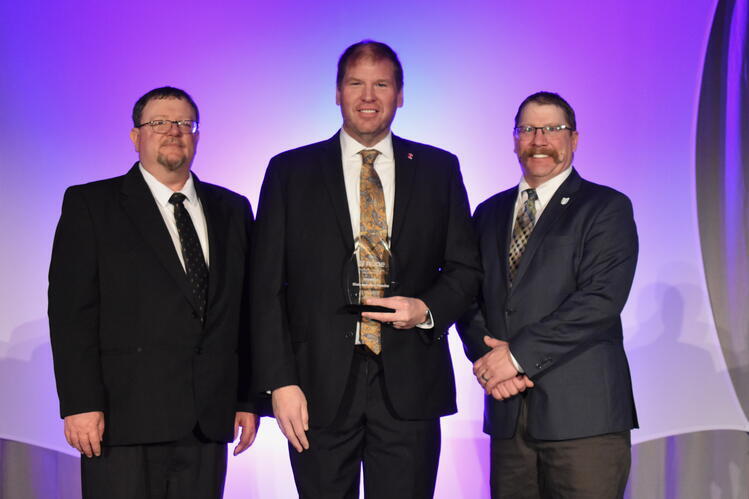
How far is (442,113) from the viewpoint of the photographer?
3.94 metres

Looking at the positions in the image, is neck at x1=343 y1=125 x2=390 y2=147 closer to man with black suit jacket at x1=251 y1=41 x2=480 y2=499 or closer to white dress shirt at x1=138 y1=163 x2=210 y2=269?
man with black suit jacket at x1=251 y1=41 x2=480 y2=499

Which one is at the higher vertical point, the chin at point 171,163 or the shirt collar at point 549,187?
the chin at point 171,163

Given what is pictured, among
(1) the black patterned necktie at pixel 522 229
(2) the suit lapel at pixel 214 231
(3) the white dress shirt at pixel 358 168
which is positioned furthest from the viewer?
(1) the black patterned necktie at pixel 522 229

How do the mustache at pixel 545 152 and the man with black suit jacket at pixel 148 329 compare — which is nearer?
the man with black suit jacket at pixel 148 329

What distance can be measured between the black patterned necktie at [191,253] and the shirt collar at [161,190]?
0.02 m

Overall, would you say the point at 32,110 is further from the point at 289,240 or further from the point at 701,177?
the point at 701,177

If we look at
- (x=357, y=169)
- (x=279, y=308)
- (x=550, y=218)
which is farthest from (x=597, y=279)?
(x=279, y=308)

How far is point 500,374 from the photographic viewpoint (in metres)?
2.44

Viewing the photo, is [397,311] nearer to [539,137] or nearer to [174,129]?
[539,137]

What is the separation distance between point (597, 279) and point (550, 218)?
0.82 feet

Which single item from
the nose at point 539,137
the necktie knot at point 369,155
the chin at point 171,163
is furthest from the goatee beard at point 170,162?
the nose at point 539,137

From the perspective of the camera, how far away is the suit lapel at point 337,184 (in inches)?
90.3

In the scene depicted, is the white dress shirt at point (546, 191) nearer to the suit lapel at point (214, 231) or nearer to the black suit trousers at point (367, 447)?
the black suit trousers at point (367, 447)

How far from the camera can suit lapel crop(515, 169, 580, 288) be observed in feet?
8.29
